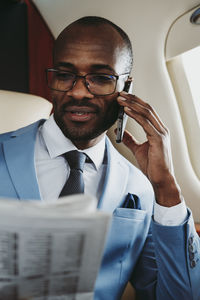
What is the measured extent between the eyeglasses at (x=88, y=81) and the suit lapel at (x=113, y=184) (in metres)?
0.27

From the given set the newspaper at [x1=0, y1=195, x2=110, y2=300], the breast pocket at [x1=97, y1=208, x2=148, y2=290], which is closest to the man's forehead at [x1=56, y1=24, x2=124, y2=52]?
the breast pocket at [x1=97, y1=208, x2=148, y2=290]

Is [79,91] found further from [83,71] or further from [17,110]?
[17,110]

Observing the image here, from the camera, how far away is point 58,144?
3.92 ft

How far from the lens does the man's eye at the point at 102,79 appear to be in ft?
3.95

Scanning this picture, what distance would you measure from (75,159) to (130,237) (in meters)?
0.34

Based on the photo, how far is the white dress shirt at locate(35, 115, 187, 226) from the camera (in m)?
1.05

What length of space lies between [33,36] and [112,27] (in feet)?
2.71

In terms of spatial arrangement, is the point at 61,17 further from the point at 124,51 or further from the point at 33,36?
the point at 124,51

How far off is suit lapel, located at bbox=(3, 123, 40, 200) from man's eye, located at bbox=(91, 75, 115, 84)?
0.30 metres

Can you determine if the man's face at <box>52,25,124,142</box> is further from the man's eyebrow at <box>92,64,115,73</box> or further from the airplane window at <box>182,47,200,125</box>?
the airplane window at <box>182,47,200,125</box>

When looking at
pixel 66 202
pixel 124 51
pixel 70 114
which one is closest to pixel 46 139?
pixel 70 114

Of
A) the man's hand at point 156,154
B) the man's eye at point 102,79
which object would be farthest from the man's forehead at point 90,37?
the man's hand at point 156,154

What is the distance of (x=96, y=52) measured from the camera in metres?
1.20

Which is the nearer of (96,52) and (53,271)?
(53,271)
